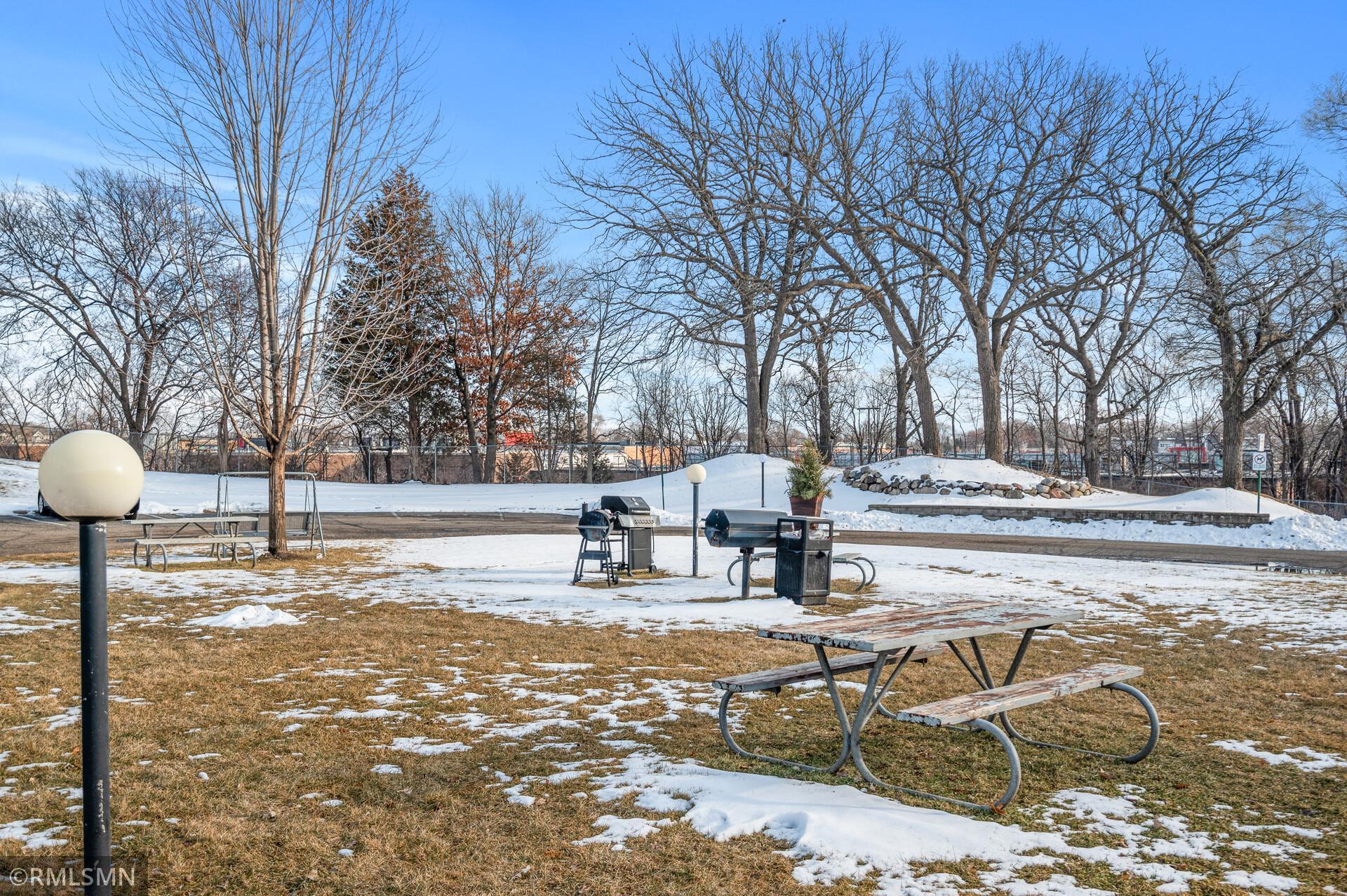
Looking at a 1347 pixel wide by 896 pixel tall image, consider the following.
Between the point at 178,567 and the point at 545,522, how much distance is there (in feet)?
35.9

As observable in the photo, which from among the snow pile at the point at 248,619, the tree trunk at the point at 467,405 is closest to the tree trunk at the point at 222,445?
the tree trunk at the point at 467,405

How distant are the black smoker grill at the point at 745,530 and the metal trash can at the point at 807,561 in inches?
17.6

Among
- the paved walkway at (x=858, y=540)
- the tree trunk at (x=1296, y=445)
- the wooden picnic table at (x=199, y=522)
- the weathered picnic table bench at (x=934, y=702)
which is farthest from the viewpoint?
the tree trunk at (x=1296, y=445)

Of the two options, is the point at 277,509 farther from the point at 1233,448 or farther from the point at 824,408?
the point at 1233,448

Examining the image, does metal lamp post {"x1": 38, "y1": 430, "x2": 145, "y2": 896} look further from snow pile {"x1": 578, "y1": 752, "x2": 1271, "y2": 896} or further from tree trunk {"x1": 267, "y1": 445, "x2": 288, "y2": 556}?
tree trunk {"x1": 267, "y1": 445, "x2": 288, "y2": 556}

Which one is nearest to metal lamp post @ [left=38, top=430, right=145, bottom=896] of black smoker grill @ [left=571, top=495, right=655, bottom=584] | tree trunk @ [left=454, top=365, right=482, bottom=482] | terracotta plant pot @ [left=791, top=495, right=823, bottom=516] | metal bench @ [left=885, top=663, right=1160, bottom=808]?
metal bench @ [left=885, top=663, right=1160, bottom=808]

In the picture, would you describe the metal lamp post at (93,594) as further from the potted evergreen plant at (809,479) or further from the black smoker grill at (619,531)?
the potted evergreen plant at (809,479)

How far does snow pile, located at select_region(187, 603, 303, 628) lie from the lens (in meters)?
8.49

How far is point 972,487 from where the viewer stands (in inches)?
1042

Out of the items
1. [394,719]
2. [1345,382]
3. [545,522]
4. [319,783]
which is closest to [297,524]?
[545,522]

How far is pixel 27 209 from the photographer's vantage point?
33.1 meters

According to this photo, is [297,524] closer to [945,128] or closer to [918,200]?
[918,200]

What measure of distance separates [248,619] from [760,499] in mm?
20528

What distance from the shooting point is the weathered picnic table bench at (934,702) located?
3.98 meters
